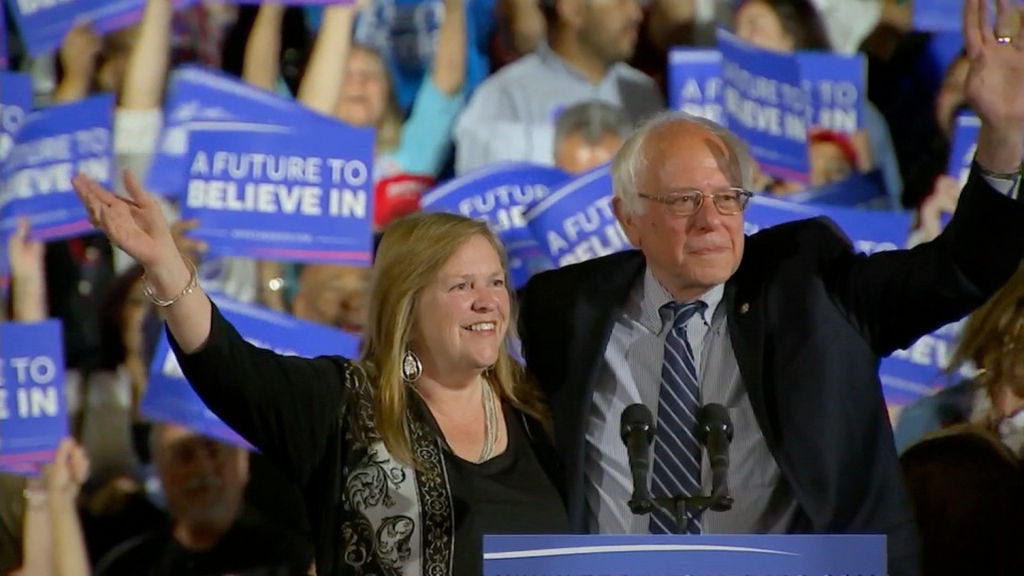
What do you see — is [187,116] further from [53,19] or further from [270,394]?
[270,394]

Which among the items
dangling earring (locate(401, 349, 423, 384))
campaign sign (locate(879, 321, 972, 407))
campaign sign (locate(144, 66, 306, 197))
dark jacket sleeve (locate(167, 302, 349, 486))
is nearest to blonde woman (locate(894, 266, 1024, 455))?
campaign sign (locate(879, 321, 972, 407))

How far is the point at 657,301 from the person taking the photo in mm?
2709

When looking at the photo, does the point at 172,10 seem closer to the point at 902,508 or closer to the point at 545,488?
Result: the point at 545,488

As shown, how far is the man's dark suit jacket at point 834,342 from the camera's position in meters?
2.42

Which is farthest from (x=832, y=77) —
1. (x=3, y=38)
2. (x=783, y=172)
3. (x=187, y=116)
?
(x=3, y=38)

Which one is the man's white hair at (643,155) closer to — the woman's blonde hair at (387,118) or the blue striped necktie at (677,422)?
the blue striped necktie at (677,422)

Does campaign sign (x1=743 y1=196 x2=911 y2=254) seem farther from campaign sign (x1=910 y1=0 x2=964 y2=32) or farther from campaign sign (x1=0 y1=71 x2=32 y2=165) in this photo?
campaign sign (x1=0 y1=71 x2=32 y2=165)

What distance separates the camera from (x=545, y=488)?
2.55 metres

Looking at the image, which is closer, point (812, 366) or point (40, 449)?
point (812, 366)

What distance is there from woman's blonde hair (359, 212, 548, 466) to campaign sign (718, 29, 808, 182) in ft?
5.92

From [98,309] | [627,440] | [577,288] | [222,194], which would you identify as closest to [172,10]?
[222,194]

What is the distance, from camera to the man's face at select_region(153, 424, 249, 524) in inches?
156

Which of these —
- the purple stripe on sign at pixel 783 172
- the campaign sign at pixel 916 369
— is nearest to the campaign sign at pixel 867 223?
the purple stripe on sign at pixel 783 172

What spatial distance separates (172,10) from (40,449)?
1.28 m
